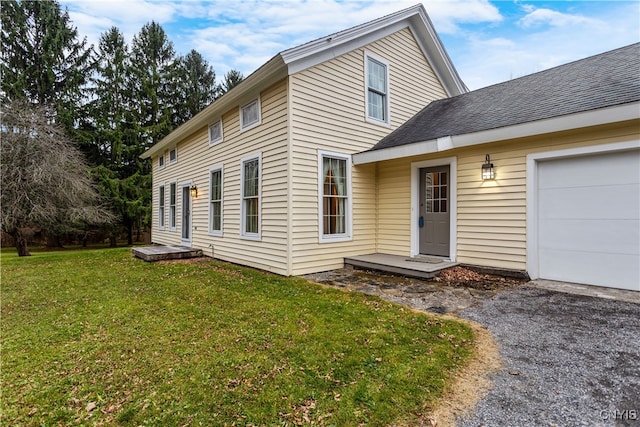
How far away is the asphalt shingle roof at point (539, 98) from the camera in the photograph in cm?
464

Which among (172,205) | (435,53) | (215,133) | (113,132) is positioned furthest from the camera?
(113,132)

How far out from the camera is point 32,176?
31.4ft

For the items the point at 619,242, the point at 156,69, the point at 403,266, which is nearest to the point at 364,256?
the point at 403,266

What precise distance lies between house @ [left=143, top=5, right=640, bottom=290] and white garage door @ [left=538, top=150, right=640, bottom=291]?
0.05 feet

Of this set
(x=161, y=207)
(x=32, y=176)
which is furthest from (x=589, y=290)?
(x=32, y=176)

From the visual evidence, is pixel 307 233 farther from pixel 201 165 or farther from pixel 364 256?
pixel 201 165

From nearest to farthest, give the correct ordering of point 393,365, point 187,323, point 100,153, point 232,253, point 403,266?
point 393,365 → point 187,323 → point 403,266 → point 232,253 → point 100,153

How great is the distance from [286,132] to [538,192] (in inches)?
175

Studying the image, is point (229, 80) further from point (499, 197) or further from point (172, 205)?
point (499, 197)

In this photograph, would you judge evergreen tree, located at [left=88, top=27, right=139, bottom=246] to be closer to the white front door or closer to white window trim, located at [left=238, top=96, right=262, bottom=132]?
the white front door

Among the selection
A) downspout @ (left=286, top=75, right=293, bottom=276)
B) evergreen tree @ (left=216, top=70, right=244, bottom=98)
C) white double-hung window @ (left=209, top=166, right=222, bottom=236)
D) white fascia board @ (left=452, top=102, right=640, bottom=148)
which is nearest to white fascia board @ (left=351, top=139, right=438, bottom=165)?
white fascia board @ (left=452, top=102, right=640, bottom=148)

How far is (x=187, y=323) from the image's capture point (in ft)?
11.3

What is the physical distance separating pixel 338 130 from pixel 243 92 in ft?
7.46

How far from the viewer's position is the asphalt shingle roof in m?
4.64
